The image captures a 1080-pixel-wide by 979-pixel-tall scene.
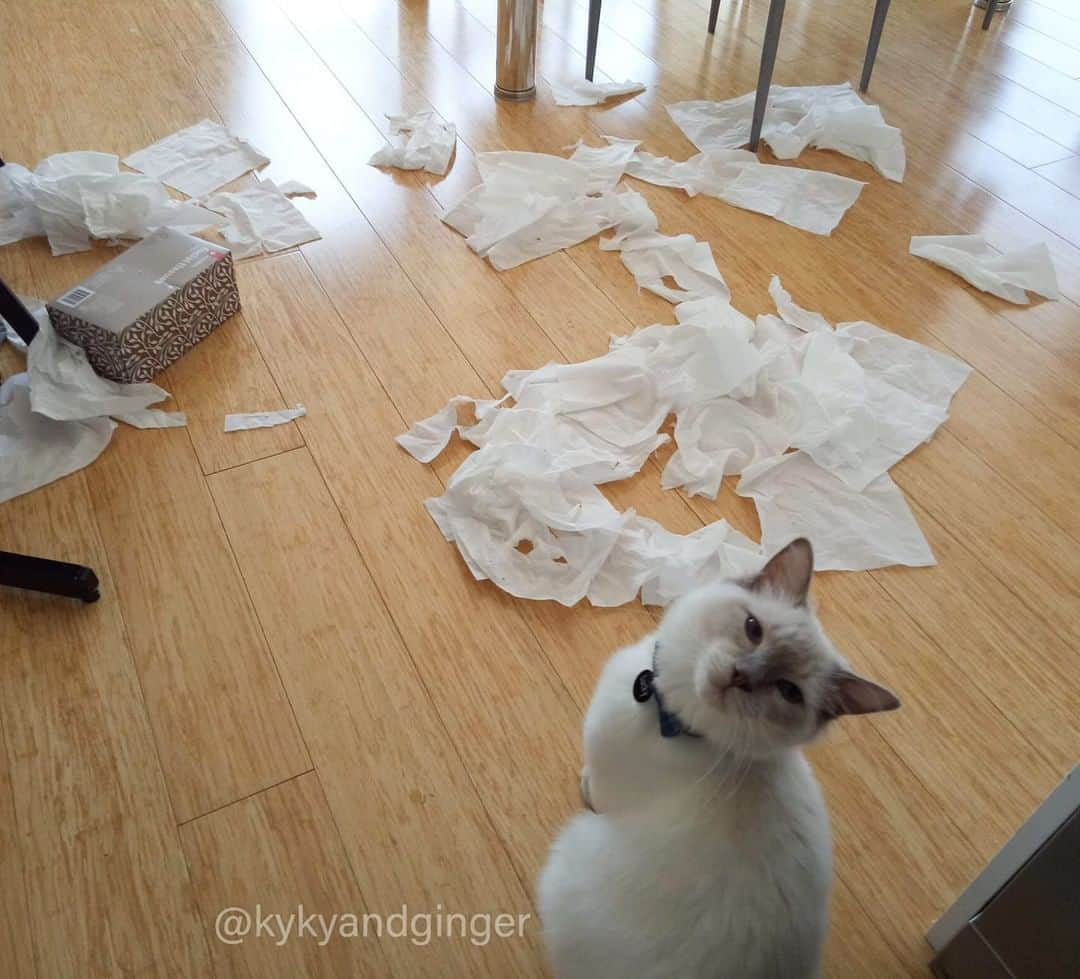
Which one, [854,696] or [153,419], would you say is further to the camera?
[153,419]

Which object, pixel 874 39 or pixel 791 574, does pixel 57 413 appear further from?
pixel 874 39

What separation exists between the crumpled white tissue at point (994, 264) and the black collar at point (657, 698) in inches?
60.1

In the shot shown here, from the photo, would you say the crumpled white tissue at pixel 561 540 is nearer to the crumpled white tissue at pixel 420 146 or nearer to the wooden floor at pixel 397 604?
the wooden floor at pixel 397 604

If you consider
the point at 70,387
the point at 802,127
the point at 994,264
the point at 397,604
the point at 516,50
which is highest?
the point at 516,50

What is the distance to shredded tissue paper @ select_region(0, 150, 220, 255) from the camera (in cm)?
185

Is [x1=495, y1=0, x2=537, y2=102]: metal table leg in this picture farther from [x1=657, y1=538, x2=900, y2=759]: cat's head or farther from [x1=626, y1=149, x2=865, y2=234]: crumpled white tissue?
[x1=657, y1=538, x2=900, y2=759]: cat's head

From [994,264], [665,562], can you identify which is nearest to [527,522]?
[665,562]

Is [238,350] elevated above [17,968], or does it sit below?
above

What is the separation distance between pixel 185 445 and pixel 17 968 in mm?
847

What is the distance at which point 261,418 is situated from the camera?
156 cm

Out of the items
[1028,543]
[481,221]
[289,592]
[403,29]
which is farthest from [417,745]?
[403,29]

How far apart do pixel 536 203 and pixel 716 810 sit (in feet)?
5.21

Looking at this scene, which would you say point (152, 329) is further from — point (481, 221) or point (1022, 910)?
point (1022, 910)

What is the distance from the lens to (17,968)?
95cm
